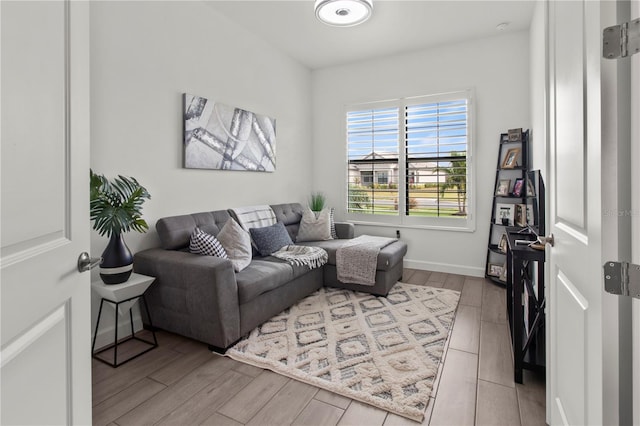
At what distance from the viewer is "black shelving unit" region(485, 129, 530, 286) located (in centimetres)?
369

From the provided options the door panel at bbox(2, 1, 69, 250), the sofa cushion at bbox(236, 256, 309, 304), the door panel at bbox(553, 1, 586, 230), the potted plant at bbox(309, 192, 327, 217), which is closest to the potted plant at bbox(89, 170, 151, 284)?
the sofa cushion at bbox(236, 256, 309, 304)

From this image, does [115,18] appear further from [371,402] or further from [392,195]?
[392,195]

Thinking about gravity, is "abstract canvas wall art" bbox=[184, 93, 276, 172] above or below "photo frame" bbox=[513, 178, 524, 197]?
above

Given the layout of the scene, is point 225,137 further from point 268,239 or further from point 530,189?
point 530,189

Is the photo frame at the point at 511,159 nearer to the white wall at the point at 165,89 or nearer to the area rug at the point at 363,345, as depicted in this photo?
the area rug at the point at 363,345

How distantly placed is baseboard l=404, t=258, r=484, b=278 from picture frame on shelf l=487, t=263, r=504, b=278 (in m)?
0.16

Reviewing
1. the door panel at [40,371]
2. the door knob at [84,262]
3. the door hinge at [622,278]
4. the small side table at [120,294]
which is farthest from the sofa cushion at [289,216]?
the door hinge at [622,278]

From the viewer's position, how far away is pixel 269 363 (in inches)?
82.9

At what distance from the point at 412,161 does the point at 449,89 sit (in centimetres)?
100

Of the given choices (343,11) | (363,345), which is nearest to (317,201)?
(343,11)

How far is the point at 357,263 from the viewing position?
11.0 feet

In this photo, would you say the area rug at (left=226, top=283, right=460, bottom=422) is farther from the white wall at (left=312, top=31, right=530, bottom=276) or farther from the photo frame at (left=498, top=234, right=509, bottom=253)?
the white wall at (left=312, top=31, right=530, bottom=276)

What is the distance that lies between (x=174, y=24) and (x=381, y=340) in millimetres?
3198

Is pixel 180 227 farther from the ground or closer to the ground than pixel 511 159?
closer to the ground
